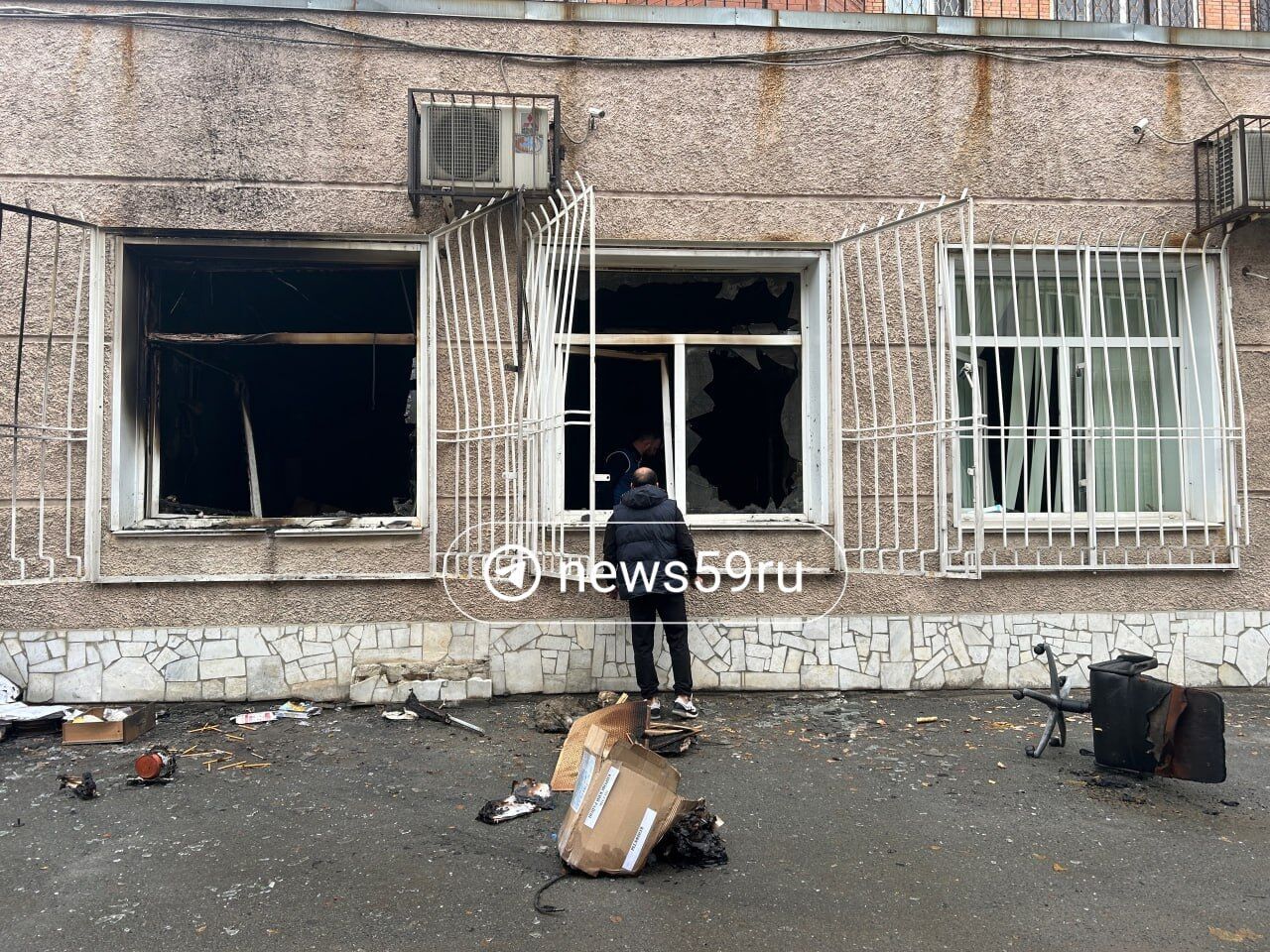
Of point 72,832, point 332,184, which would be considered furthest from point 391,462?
point 72,832

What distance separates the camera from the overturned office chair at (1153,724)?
385 cm

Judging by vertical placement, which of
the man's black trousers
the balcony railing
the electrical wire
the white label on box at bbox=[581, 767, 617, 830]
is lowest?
the white label on box at bbox=[581, 767, 617, 830]

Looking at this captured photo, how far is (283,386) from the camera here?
6164 mm

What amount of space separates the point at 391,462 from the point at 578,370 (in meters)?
1.48

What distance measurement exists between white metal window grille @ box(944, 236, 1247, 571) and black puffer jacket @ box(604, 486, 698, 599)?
6.56 feet

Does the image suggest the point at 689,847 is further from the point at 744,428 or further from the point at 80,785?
the point at 744,428

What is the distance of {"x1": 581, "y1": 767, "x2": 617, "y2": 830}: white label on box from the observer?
318 centimetres

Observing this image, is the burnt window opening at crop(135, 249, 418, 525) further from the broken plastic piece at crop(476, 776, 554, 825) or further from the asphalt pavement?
the broken plastic piece at crop(476, 776, 554, 825)

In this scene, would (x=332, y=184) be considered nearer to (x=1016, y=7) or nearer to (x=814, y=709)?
(x=814, y=709)

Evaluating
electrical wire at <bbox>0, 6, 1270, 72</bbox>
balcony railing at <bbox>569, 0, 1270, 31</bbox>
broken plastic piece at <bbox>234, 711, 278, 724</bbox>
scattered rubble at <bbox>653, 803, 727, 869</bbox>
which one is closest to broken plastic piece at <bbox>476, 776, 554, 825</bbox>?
scattered rubble at <bbox>653, 803, 727, 869</bbox>

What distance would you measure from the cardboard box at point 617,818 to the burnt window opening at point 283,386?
3.24 metres

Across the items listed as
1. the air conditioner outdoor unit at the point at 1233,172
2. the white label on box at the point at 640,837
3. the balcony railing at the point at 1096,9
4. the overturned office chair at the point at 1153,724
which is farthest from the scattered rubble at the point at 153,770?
the air conditioner outdoor unit at the point at 1233,172

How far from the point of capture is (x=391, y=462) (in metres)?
6.08

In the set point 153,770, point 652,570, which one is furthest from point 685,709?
point 153,770
